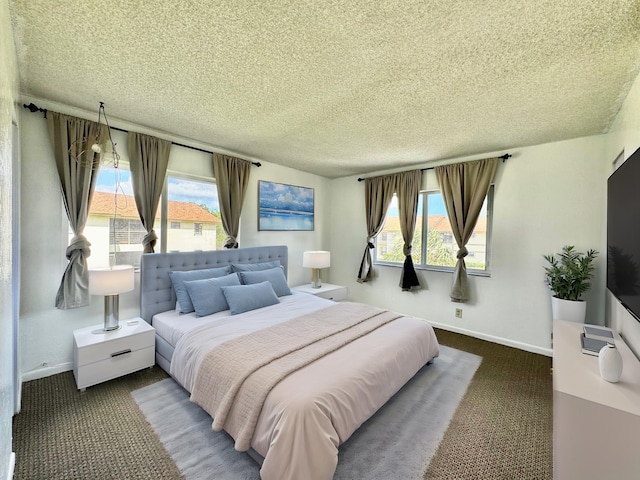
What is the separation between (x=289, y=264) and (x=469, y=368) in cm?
294

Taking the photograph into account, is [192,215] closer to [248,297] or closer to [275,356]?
[248,297]

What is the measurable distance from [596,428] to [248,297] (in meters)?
2.68

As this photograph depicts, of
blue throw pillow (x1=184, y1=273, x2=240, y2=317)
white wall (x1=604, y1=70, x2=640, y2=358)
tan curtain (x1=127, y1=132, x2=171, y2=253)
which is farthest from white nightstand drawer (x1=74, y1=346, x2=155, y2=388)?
white wall (x1=604, y1=70, x2=640, y2=358)

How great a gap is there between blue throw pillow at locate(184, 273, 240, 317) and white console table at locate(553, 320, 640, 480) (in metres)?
2.74

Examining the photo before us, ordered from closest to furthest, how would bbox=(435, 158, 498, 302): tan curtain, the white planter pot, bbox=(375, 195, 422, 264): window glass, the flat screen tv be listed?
1. the flat screen tv
2. the white planter pot
3. bbox=(435, 158, 498, 302): tan curtain
4. bbox=(375, 195, 422, 264): window glass

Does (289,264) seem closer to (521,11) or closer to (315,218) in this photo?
(315,218)

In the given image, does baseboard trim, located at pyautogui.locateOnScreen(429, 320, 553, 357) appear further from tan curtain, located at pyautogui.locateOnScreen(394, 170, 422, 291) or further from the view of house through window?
the view of house through window

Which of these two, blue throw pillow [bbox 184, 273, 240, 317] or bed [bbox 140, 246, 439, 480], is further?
blue throw pillow [bbox 184, 273, 240, 317]

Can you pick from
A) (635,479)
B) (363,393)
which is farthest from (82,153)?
(635,479)

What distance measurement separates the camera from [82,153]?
2506 mm

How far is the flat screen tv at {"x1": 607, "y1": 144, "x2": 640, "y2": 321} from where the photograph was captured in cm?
145

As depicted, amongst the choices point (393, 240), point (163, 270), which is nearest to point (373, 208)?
point (393, 240)

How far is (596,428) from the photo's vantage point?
1.25 meters

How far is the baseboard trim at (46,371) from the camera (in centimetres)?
232
